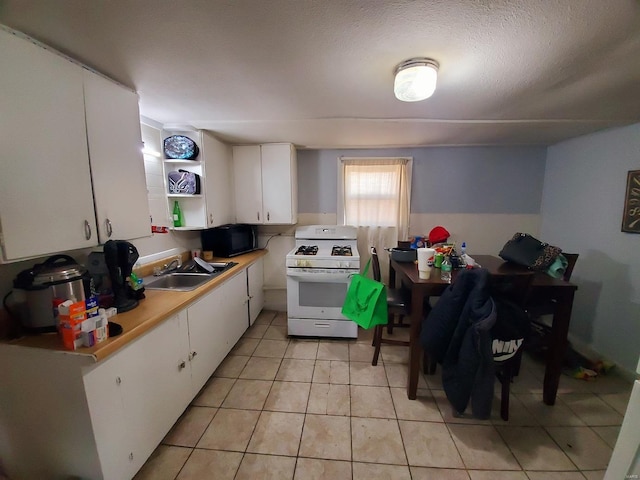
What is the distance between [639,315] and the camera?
6.10ft

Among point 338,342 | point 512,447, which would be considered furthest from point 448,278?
point 338,342

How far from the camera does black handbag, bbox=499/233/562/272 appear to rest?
1787mm

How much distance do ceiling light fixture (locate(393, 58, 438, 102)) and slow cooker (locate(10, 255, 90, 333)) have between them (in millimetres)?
1867

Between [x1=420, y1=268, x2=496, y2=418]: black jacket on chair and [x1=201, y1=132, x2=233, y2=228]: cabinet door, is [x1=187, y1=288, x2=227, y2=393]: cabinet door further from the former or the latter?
[x1=420, y1=268, x2=496, y2=418]: black jacket on chair

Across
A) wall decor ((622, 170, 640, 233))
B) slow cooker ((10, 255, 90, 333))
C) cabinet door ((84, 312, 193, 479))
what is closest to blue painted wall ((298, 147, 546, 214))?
wall decor ((622, 170, 640, 233))

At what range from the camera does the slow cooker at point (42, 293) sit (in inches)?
41.3

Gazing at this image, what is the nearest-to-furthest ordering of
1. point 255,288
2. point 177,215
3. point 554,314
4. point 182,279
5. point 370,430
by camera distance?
1. point 370,430
2. point 554,314
3. point 182,279
4. point 177,215
5. point 255,288

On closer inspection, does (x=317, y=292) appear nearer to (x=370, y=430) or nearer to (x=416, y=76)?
(x=370, y=430)

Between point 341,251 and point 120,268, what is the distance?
1.90 meters

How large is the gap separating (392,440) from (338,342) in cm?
108

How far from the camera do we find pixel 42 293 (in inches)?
41.5

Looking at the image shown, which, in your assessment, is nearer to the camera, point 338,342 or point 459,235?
point 338,342

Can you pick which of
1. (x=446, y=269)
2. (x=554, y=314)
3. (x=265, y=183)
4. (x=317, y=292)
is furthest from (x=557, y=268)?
(x=265, y=183)

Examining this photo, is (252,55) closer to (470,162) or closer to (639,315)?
(470,162)
